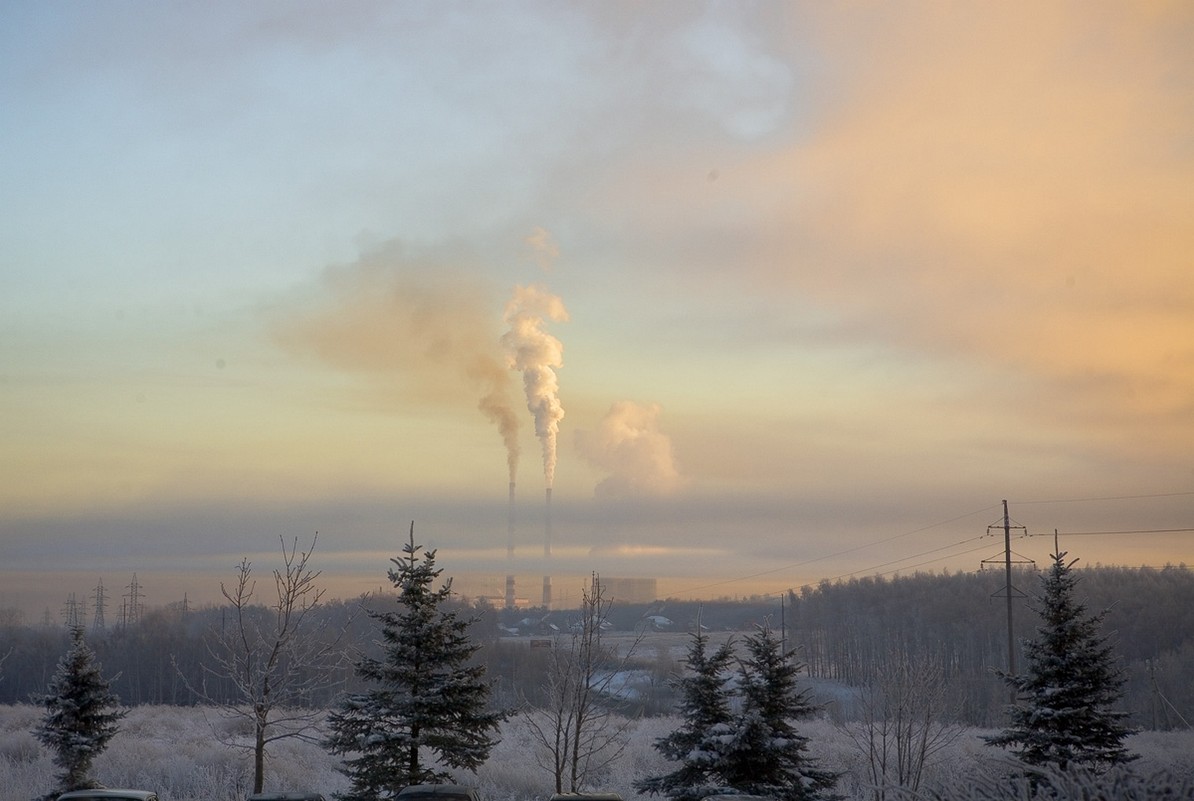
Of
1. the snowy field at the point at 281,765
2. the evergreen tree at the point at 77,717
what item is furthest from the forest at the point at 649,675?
the evergreen tree at the point at 77,717

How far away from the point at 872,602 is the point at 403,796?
124 meters

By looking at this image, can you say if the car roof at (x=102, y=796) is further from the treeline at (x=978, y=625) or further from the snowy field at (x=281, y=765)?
the treeline at (x=978, y=625)

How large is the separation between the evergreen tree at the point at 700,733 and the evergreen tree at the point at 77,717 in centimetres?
1350

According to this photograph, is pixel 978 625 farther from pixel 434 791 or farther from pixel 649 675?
pixel 434 791

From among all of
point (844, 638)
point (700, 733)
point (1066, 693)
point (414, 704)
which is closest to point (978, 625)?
point (844, 638)

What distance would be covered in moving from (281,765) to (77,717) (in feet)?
42.3

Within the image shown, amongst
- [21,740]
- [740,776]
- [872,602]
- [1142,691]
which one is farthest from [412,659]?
[872,602]

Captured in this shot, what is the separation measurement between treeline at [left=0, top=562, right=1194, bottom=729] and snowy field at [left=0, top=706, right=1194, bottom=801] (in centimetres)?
1652

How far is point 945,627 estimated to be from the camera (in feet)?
380

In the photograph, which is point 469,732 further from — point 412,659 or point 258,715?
point 258,715

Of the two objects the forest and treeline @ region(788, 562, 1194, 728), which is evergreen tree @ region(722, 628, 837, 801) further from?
treeline @ region(788, 562, 1194, 728)

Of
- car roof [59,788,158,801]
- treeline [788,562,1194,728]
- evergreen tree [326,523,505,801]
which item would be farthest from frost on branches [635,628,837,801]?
treeline [788,562,1194,728]

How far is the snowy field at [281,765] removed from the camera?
→ 31.9 m

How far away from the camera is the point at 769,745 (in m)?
20.6
